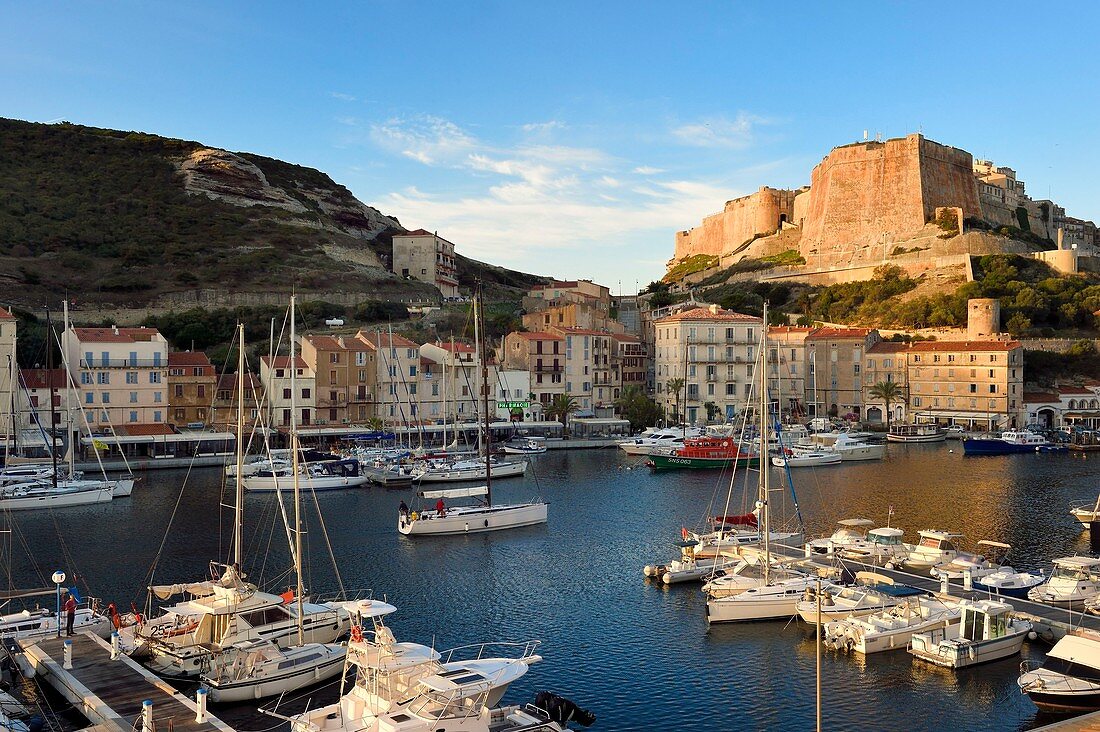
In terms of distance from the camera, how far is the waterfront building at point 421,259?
4783 inches

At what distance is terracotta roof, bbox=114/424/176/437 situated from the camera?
193ft

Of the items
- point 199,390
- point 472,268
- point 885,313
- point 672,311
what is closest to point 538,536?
point 199,390

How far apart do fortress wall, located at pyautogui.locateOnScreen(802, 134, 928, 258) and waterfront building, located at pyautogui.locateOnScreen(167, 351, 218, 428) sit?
7661 cm

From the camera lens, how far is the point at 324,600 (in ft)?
91.4

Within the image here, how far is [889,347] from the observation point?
84.0 meters

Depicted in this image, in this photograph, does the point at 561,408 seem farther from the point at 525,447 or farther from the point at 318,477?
the point at 318,477

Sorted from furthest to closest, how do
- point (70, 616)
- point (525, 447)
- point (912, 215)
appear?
point (912, 215), point (525, 447), point (70, 616)

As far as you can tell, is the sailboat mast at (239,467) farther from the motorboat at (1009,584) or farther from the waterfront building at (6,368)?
the waterfront building at (6,368)

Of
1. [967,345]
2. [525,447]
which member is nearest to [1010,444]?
[967,345]

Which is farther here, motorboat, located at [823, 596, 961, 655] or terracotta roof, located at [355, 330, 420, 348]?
terracotta roof, located at [355, 330, 420, 348]

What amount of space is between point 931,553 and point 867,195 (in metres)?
88.7

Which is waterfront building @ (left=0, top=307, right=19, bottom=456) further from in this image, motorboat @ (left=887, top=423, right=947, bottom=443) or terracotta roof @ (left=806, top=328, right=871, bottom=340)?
terracotta roof @ (left=806, top=328, right=871, bottom=340)

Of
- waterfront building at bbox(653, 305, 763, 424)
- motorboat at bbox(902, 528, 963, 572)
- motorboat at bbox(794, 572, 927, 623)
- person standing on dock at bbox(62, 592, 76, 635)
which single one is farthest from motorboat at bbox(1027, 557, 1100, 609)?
waterfront building at bbox(653, 305, 763, 424)

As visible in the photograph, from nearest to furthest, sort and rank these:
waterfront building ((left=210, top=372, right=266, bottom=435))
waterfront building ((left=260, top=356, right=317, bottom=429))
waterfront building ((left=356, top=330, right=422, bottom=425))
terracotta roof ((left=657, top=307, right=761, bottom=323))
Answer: waterfront building ((left=210, top=372, right=266, bottom=435)) < waterfront building ((left=260, top=356, right=317, bottom=429)) < waterfront building ((left=356, top=330, right=422, bottom=425)) < terracotta roof ((left=657, top=307, right=761, bottom=323))
